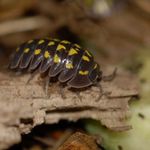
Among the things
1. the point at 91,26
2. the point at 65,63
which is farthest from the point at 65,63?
the point at 91,26

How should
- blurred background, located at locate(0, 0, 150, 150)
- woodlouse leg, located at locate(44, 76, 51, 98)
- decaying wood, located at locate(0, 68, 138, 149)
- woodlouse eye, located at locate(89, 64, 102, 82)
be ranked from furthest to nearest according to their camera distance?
blurred background, located at locate(0, 0, 150, 150), woodlouse eye, located at locate(89, 64, 102, 82), woodlouse leg, located at locate(44, 76, 51, 98), decaying wood, located at locate(0, 68, 138, 149)

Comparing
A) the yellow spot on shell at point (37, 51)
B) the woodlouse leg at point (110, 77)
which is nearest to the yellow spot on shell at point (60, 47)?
the yellow spot on shell at point (37, 51)

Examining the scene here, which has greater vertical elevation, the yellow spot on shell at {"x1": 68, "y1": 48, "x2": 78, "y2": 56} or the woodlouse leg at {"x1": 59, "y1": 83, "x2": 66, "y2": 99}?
the yellow spot on shell at {"x1": 68, "y1": 48, "x2": 78, "y2": 56}

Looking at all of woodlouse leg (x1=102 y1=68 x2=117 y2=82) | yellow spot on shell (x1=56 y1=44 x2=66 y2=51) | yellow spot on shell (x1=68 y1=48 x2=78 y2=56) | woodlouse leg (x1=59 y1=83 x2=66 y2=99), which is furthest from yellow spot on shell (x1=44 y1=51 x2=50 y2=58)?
woodlouse leg (x1=102 y1=68 x2=117 y2=82)

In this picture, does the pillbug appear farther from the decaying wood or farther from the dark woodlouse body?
the decaying wood

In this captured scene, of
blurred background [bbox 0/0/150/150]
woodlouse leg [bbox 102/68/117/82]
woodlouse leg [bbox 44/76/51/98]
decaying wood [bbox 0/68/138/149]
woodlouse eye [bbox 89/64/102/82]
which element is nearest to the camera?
decaying wood [bbox 0/68/138/149]

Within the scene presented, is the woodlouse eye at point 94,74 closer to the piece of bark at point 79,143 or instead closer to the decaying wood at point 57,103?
the decaying wood at point 57,103
